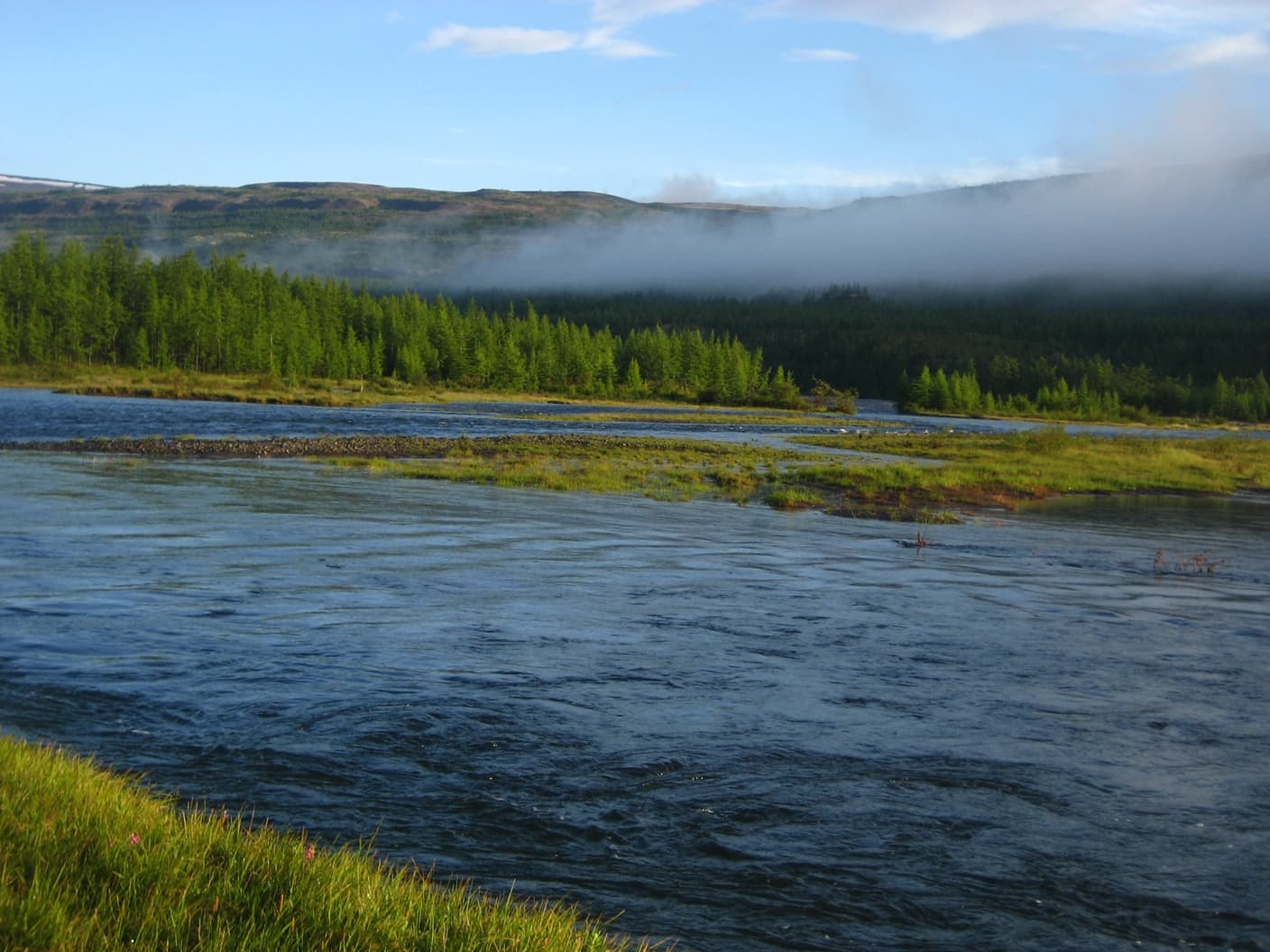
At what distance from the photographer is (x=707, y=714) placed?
1409 cm

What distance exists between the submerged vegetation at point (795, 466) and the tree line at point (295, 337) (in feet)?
264

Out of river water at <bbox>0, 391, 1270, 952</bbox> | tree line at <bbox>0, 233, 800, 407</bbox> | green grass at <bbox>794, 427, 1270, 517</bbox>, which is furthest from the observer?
tree line at <bbox>0, 233, 800, 407</bbox>

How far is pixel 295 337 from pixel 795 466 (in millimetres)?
106635

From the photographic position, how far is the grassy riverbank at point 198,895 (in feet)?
19.1

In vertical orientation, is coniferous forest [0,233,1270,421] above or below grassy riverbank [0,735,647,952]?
above

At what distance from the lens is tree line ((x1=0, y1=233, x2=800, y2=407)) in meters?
134

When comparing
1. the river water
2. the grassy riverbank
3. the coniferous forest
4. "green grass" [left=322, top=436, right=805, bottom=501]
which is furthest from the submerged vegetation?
the coniferous forest

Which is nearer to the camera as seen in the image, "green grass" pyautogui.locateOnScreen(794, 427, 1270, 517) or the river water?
the river water

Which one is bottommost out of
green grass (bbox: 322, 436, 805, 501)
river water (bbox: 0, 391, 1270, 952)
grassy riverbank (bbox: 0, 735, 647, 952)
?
green grass (bbox: 322, 436, 805, 501)

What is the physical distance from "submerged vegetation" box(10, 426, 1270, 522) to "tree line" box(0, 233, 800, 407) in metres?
80.6

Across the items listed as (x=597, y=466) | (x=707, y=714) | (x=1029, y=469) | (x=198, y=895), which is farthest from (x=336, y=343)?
(x=198, y=895)

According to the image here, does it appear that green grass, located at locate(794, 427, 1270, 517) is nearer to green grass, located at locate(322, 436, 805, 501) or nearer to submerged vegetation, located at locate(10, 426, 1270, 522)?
submerged vegetation, located at locate(10, 426, 1270, 522)

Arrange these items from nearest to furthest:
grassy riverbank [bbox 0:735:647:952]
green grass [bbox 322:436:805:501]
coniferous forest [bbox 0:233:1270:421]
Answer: grassy riverbank [bbox 0:735:647:952], green grass [bbox 322:436:805:501], coniferous forest [bbox 0:233:1270:421]

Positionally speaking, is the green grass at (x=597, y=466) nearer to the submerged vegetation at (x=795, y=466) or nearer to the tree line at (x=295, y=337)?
the submerged vegetation at (x=795, y=466)
